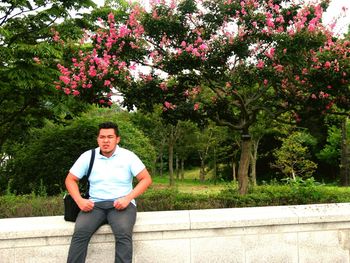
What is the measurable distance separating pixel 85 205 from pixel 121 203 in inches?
14.6

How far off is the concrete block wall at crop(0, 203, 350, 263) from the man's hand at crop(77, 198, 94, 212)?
0.25 meters

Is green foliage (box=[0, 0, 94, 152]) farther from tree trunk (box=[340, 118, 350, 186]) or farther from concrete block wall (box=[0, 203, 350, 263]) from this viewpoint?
tree trunk (box=[340, 118, 350, 186])

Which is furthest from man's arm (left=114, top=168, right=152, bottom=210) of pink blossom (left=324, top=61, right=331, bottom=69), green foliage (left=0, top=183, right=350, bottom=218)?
pink blossom (left=324, top=61, right=331, bottom=69)

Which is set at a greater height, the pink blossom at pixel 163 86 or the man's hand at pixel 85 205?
the pink blossom at pixel 163 86

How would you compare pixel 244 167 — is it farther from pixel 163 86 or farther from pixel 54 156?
pixel 54 156

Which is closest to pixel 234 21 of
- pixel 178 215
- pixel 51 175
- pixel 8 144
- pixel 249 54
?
pixel 249 54

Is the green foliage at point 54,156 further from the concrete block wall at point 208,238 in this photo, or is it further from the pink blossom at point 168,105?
the concrete block wall at point 208,238

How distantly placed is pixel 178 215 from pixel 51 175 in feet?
21.3

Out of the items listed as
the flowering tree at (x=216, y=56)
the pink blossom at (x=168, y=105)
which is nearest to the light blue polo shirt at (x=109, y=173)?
the flowering tree at (x=216, y=56)

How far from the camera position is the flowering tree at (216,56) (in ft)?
25.2

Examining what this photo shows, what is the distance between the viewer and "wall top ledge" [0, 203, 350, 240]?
414 cm

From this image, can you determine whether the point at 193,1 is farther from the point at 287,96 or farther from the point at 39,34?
the point at 39,34

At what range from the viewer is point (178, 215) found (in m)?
4.68

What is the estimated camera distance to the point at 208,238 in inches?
173
